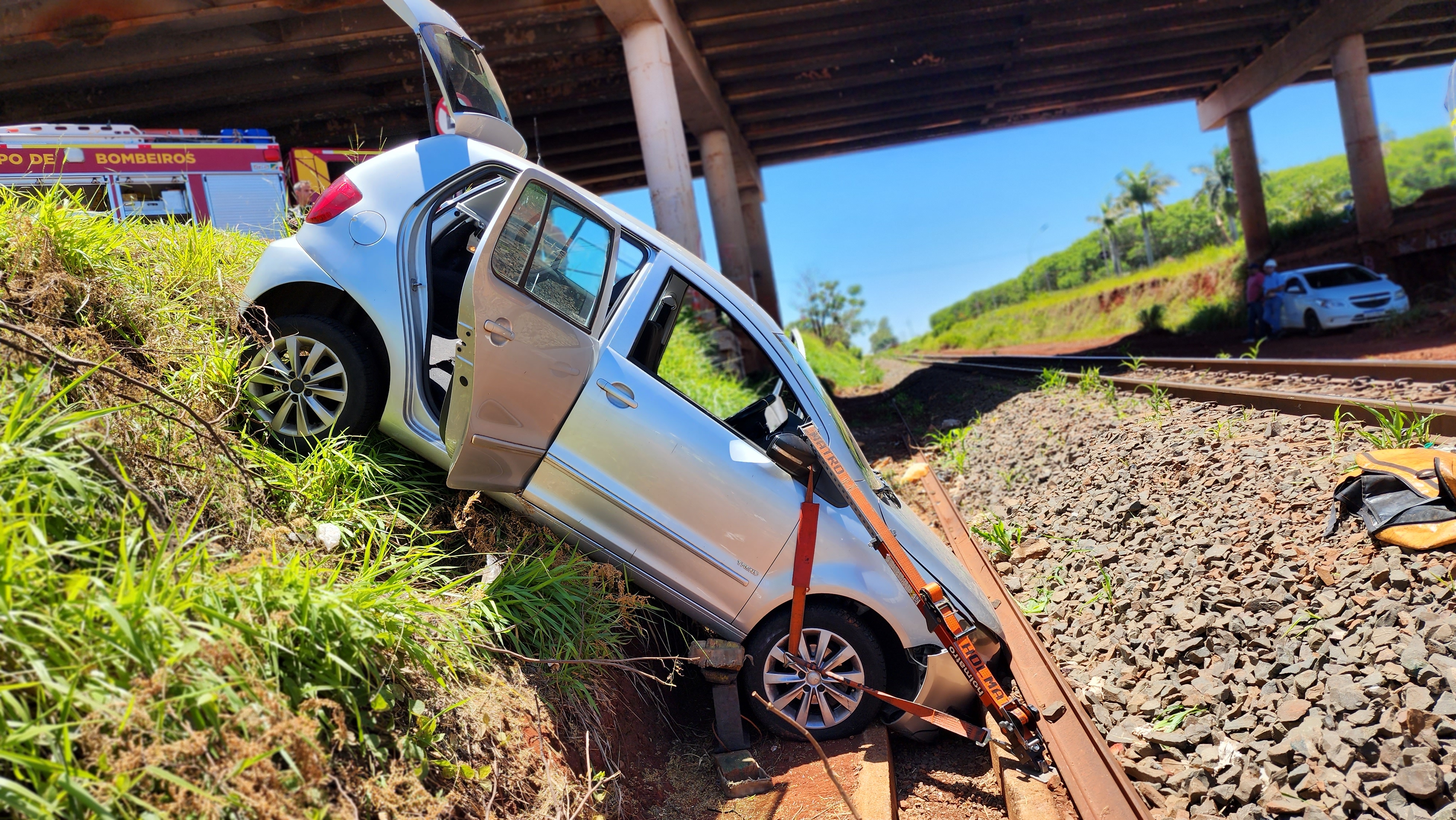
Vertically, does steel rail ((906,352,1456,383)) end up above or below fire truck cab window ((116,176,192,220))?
below

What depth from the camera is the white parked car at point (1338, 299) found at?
17.4 m

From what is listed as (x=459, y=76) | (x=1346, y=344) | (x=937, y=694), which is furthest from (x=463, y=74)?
(x=1346, y=344)

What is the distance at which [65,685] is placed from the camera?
203 cm

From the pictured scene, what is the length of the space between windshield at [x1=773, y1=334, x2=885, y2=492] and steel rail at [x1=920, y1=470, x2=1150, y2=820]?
89 cm

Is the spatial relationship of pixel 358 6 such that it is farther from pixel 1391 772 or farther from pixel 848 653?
pixel 1391 772

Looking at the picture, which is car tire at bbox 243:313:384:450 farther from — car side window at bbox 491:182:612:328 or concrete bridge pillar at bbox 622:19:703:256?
concrete bridge pillar at bbox 622:19:703:256

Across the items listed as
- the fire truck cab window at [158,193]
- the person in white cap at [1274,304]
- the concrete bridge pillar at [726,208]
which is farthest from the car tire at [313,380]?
the person in white cap at [1274,304]

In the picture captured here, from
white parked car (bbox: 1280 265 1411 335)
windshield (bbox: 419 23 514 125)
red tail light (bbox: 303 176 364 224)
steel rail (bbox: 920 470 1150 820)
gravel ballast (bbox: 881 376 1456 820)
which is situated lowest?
steel rail (bbox: 920 470 1150 820)

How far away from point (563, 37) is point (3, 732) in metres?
16.4

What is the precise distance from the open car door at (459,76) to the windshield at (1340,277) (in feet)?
61.7

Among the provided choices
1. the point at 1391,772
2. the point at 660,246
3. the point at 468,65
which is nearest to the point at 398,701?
the point at 660,246

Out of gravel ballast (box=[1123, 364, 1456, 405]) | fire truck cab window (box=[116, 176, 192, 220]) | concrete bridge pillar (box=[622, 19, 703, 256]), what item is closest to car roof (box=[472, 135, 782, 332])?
gravel ballast (box=[1123, 364, 1456, 405])

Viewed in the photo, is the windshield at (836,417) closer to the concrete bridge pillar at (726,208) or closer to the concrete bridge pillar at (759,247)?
the concrete bridge pillar at (726,208)

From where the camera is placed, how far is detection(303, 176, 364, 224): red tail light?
14.4 feet
